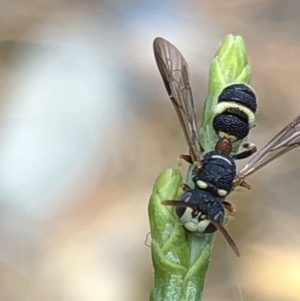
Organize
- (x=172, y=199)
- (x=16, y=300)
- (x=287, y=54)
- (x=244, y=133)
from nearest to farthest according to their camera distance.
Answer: (x=172, y=199), (x=244, y=133), (x=16, y=300), (x=287, y=54)

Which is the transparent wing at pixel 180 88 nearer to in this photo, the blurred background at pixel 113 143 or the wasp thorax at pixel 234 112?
the wasp thorax at pixel 234 112

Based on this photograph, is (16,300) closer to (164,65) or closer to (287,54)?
(164,65)

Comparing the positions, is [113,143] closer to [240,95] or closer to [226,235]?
[240,95]

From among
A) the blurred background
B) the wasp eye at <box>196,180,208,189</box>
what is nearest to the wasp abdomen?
the wasp eye at <box>196,180,208,189</box>

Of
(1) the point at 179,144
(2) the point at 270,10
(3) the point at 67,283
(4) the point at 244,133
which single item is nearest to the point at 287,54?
(2) the point at 270,10

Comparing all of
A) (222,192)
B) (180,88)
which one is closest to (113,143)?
(180,88)

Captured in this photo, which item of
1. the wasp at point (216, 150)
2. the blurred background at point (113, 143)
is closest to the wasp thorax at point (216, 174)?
the wasp at point (216, 150)
